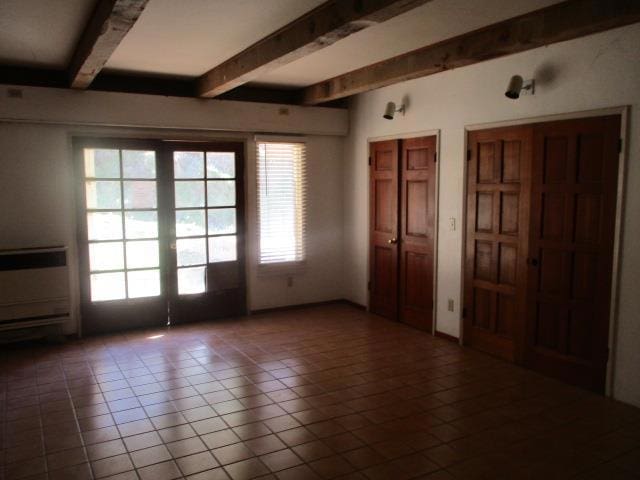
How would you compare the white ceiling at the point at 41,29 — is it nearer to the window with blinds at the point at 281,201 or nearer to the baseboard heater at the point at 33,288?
the baseboard heater at the point at 33,288

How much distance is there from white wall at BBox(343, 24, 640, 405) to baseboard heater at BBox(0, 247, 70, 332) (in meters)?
3.34

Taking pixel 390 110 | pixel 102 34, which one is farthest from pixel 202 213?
pixel 102 34

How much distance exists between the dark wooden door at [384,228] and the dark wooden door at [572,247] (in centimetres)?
182

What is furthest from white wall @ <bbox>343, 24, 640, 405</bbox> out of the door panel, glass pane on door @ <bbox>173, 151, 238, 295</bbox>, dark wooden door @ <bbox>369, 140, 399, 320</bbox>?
the door panel

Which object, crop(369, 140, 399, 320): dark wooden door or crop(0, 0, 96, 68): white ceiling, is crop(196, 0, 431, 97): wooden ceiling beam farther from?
crop(369, 140, 399, 320): dark wooden door

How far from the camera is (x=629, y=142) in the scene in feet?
12.0

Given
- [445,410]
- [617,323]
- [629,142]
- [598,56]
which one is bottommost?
[445,410]

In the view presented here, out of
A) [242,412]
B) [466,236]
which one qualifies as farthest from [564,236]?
[242,412]

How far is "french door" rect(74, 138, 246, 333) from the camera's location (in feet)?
18.0

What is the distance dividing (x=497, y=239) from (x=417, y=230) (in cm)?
111

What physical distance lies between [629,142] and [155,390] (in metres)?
3.87

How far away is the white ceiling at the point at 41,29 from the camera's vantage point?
3.25 m

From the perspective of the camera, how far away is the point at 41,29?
3730 mm

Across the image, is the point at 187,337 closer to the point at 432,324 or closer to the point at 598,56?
the point at 432,324
